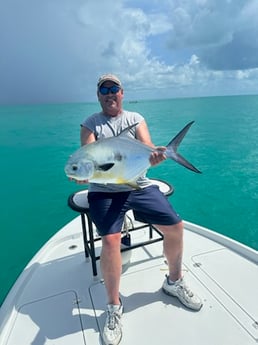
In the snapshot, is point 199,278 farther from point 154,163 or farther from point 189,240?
point 154,163

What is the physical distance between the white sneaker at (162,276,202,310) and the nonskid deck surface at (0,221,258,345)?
0.05m

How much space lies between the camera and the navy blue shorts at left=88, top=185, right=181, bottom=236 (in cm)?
185

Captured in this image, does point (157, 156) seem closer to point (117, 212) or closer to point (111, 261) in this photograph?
point (117, 212)

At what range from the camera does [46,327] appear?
1895 millimetres

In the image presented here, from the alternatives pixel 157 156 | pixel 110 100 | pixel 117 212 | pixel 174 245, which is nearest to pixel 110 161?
pixel 157 156

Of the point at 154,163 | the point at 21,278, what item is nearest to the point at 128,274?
the point at 21,278

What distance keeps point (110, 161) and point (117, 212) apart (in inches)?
20.4

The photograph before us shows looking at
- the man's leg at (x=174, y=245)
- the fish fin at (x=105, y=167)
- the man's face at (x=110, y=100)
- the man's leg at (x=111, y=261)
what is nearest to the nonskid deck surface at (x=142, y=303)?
the man's leg at (x=174, y=245)

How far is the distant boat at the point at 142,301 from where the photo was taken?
1780 mm

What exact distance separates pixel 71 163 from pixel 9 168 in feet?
37.5

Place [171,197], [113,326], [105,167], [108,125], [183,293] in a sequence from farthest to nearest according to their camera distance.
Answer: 1. [171,197]
2. [108,125]
3. [183,293]
4. [113,326]
5. [105,167]

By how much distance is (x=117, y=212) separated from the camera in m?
1.89

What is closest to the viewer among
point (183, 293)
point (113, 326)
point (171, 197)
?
point (113, 326)

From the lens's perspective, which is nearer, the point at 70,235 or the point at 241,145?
the point at 70,235
